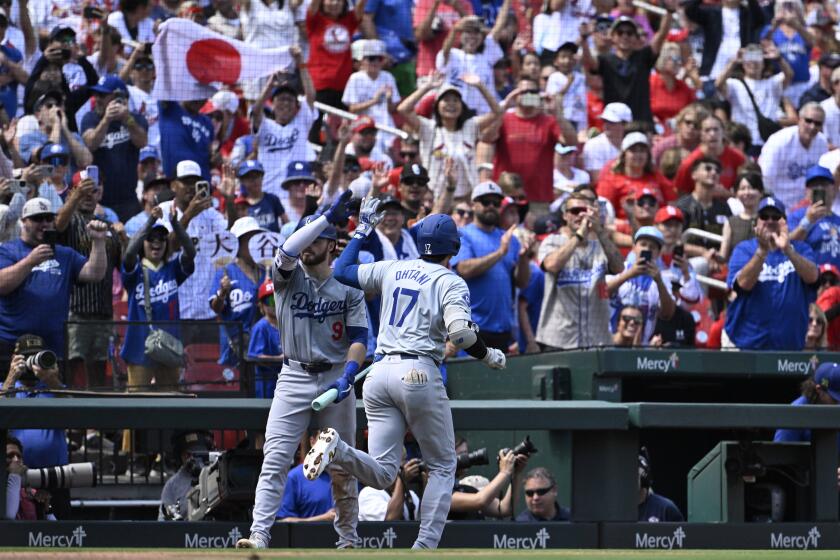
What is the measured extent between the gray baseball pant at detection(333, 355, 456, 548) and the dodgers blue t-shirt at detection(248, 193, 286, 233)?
465 centimetres

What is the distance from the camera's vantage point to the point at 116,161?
13117mm

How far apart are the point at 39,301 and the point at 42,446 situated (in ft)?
3.83

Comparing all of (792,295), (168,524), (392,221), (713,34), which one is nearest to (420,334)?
(168,524)

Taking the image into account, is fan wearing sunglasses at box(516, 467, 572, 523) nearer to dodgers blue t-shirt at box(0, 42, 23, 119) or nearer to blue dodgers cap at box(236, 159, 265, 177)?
blue dodgers cap at box(236, 159, 265, 177)

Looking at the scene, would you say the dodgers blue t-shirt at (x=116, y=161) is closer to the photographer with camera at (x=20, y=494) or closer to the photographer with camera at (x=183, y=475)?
the photographer with camera at (x=183, y=475)

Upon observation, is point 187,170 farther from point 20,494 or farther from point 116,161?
point 20,494

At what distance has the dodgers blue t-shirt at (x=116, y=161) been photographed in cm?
1303

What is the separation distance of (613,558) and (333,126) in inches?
385

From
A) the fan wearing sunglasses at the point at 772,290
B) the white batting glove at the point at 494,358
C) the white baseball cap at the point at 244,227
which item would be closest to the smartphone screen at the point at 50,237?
the white baseball cap at the point at 244,227

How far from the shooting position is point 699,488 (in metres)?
9.62

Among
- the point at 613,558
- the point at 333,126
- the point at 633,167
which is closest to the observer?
the point at 613,558

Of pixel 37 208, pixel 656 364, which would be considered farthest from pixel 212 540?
pixel 656 364

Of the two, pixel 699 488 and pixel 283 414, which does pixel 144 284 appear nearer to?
pixel 283 414

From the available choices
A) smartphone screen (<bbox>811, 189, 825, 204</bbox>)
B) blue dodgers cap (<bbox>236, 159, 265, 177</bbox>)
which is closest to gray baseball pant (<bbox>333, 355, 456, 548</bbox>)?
blue dodgers cap (<bbox>236, 159, 265, 177</bbox>)
